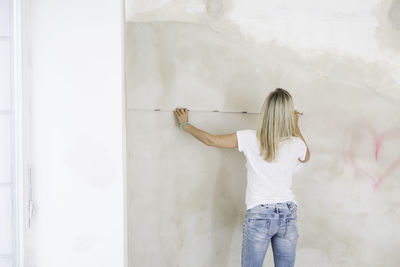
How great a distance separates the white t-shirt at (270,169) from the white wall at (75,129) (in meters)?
0.74

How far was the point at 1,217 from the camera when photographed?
1.68m

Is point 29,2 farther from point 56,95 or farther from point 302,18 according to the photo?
point 302,18

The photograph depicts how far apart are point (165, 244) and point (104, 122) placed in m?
0.96

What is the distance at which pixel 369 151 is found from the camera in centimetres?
229

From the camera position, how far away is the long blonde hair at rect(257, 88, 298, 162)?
1.79 m

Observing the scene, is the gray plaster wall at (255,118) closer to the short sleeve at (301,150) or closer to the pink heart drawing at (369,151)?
the pink heart drawing at (369,151)

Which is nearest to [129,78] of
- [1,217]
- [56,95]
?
[56,95]

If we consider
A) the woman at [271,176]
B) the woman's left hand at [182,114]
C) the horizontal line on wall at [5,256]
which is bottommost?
the horizontal line on wall at [5,256]

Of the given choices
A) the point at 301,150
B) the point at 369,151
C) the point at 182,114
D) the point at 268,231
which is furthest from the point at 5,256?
the point at 369,151

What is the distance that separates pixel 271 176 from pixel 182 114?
0.71 metres

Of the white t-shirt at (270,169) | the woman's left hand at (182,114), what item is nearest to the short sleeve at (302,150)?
the white t-shirt at (270,169)

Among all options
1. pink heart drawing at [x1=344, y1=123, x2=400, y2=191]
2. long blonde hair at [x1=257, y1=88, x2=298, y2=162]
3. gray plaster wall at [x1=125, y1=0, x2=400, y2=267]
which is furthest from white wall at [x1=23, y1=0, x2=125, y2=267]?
pink heart drawing at [x1=344, y1=123, x2=400, y2=191]

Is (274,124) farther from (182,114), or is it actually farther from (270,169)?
(182,114)

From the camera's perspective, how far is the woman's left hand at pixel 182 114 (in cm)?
214
